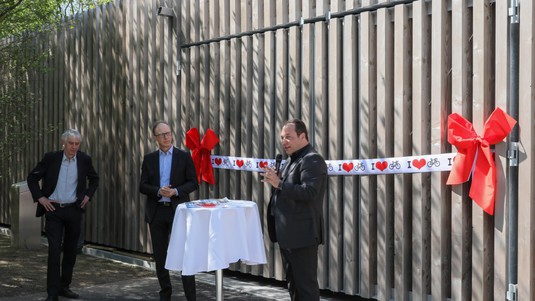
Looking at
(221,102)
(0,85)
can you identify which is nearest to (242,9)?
(221,102)

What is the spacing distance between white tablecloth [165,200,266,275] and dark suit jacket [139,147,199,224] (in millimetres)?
1119

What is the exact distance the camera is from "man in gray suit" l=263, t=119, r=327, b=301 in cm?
568

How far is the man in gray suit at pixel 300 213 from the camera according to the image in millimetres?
5680

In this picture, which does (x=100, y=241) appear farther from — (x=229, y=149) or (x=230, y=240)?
(x=230, y=240)

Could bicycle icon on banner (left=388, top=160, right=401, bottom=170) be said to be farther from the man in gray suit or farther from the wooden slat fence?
the man in gray suit

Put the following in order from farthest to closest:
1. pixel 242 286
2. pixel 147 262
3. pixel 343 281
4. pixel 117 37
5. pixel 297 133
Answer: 1. pixel 117 37
2. pixel 147 262
3. pixel 242 286
4. pixel 343 281
5. pixel 297 133

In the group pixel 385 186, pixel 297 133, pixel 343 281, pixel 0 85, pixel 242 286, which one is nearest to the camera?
pixel 297 133

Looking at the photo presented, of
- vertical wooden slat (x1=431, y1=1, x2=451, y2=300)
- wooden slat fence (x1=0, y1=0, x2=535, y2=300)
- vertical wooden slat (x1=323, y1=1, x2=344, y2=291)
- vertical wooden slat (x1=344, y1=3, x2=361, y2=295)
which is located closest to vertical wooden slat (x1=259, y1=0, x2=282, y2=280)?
wooden slat fence (x1=0, y1=0, x2=535, y2=300)

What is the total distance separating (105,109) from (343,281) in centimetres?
507

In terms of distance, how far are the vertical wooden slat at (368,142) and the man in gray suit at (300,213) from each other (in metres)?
1.43

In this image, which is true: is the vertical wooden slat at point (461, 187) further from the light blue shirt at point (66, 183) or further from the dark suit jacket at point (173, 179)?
the light blue shirt at point (66, 183)

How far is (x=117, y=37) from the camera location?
420 inches

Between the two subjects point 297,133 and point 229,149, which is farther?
point 229,149

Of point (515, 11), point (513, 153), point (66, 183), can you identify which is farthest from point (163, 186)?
point (515, 11)
